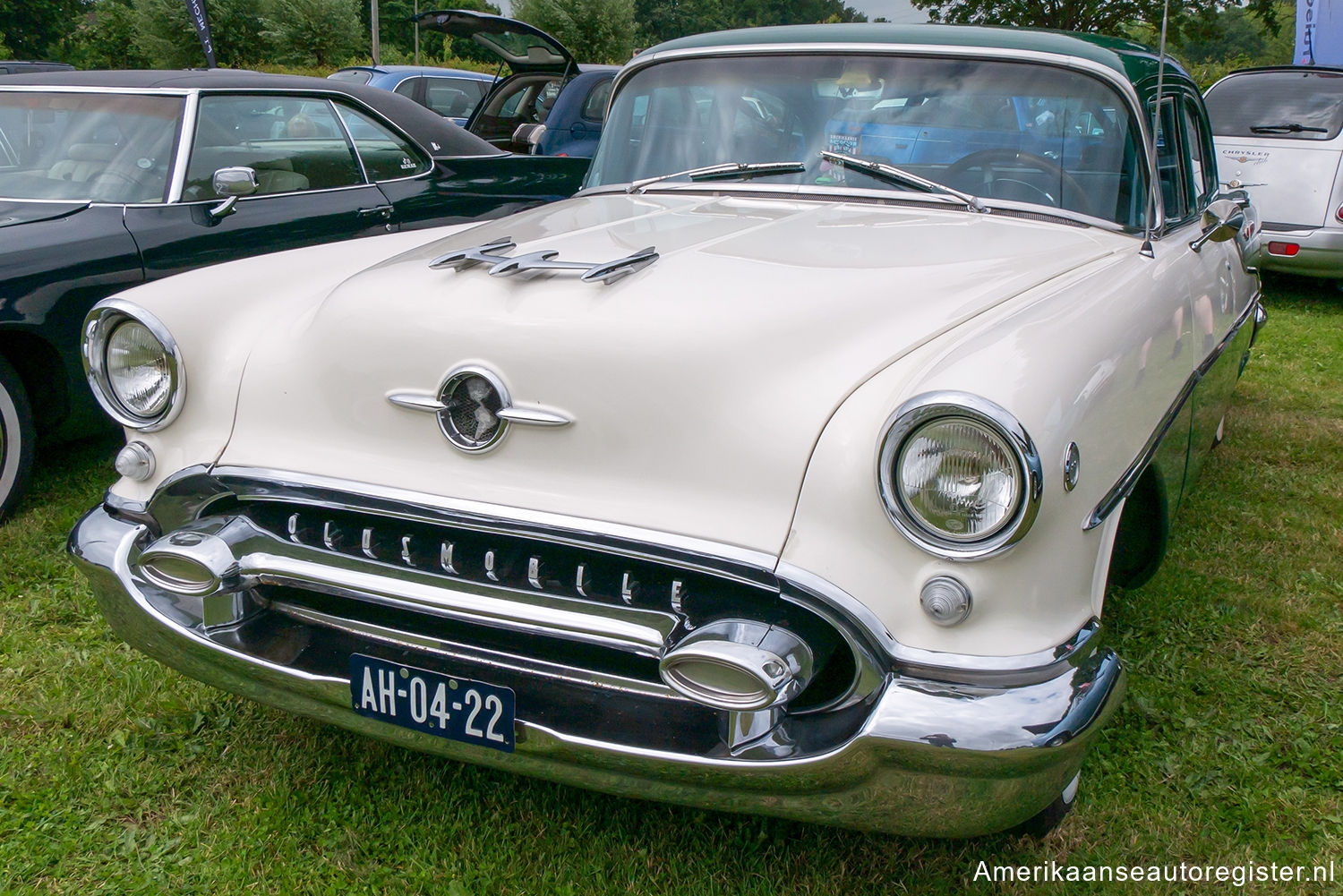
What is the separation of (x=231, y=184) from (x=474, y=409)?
236cm

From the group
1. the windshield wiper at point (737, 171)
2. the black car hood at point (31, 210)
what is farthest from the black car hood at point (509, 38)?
the windshield wiper at point (737, 171)

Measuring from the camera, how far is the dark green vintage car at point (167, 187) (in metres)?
3.44

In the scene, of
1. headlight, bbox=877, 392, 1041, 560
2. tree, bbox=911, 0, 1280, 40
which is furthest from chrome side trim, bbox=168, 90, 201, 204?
tree, bbox=911, 0, 1280, 40

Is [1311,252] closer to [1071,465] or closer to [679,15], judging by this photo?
[1071,465]

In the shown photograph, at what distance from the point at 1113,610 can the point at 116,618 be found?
253 cm

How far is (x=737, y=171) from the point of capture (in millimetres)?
2852

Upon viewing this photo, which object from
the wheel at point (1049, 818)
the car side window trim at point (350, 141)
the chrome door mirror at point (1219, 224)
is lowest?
the wheel at point (1049, 818)

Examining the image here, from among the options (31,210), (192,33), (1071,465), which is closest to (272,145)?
(31,210)

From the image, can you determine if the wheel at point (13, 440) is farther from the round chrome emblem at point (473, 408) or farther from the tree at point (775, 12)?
the tree at point (775, 12)

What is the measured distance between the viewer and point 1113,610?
9.87 feet

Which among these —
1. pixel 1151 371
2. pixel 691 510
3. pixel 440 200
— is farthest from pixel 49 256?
pixel 1151 371

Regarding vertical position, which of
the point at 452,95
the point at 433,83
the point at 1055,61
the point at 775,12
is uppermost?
the point at 775,12

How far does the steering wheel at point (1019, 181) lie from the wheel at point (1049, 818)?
53.9 inches

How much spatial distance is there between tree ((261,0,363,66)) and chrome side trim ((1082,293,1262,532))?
31.3 metres
